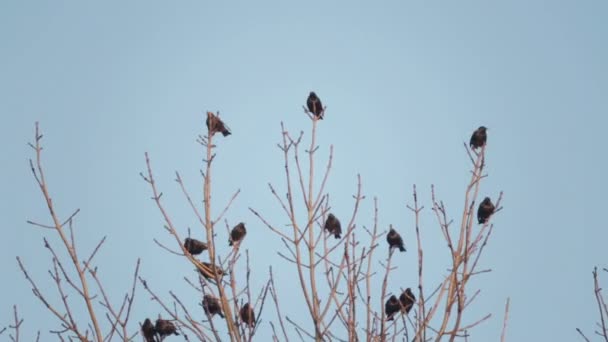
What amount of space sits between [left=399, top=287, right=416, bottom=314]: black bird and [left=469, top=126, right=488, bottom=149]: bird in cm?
131

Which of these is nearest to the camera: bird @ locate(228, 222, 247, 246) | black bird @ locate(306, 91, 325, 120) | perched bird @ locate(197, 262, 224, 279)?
perched bird @ locate(197, 262, 224, 279)

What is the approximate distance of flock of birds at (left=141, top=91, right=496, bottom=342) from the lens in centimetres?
470

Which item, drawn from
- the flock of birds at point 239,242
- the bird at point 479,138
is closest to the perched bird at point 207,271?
the flock of birds at point 239,242

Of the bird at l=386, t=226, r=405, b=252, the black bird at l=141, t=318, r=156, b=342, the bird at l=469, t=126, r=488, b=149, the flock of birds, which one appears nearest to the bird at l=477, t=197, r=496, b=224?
the flock of birds

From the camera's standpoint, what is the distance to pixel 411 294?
5074mm

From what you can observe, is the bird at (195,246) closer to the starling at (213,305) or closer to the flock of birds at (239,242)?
the flock of birds at (239,242)

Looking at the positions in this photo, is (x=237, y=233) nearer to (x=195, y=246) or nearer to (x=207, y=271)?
(x=195, y=246)

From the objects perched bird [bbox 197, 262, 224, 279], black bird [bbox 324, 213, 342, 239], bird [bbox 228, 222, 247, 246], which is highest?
black bird [bbox 324, 213, 342, 239]

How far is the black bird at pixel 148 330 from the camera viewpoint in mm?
4816

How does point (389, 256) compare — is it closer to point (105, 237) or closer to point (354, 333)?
point (354, 333)

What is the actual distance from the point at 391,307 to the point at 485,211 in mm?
1003

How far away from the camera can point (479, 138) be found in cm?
561

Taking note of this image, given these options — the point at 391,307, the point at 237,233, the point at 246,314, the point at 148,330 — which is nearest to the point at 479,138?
the point at 391,307

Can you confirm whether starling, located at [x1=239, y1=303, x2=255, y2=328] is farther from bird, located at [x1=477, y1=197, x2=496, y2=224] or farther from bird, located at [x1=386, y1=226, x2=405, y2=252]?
bird, located at [x1=477, y1=197, x2=496, y2=224]
